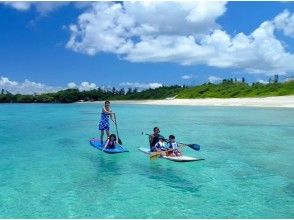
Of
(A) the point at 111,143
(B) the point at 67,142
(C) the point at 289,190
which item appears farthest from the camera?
(B) the point at 67,142

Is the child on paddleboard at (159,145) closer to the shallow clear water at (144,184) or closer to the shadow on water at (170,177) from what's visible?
the shallow clear water at (144,184)

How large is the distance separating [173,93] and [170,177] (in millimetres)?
122035

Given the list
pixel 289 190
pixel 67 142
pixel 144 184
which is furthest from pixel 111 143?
pixel 289 190

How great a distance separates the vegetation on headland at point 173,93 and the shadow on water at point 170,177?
2733 inches

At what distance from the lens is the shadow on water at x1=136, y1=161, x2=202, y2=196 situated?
13.5 m

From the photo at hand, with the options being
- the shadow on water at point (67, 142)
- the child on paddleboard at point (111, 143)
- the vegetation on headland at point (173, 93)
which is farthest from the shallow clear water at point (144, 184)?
the vegetation on headland at point (173, 93)

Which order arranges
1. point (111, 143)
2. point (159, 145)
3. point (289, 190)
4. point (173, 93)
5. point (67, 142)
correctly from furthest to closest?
point (173, 93), point (67, 142), point (111, 143), point (159, 145), point (289, 190)

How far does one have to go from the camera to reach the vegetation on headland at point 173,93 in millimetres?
92375

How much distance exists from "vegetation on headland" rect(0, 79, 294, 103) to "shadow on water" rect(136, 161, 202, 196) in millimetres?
69408

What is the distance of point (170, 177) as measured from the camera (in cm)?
1499

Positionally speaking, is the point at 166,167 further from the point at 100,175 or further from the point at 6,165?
the point at 6,165

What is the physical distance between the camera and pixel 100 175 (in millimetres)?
15492

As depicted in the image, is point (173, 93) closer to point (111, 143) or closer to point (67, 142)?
point (67, 142)

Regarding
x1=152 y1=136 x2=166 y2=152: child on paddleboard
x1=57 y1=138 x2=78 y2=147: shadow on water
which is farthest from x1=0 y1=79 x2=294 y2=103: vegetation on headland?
x1=152 y1=136 x2=166 y2=152: child on paddleboard
